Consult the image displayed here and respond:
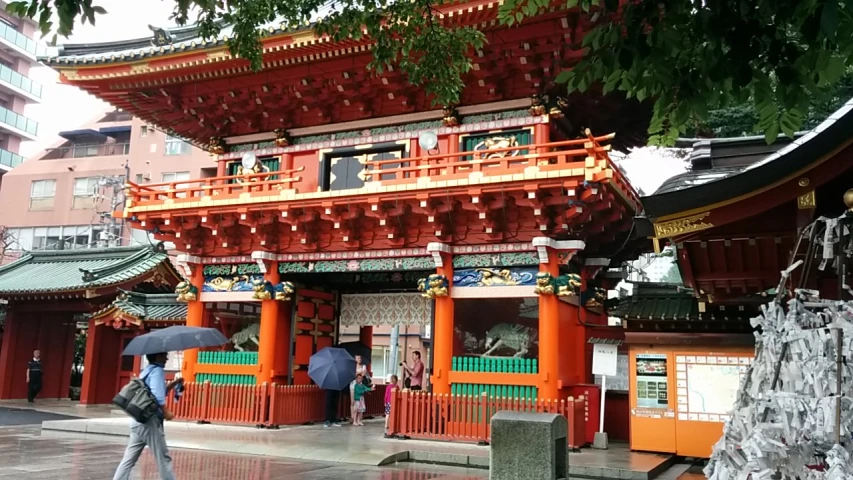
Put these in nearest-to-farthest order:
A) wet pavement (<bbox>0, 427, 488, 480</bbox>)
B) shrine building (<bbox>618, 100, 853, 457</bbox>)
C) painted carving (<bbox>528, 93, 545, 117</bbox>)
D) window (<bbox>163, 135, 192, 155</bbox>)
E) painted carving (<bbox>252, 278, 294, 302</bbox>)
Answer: shrine building (<bbox>618, 100, 853, 457</bbox>) → wet pavement (<bbox>0, 427, 488, 480</bbox>) → painted carving (<bbox>528, 93, 545, 117</bbox>) → painted carving (<bbox>252, 278, 294, 302</bbox>) → window (<bbox>163, 135, 192, 155</bbox>)

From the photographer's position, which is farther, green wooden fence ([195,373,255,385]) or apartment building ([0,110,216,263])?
apartment building ([0,110,216,263])

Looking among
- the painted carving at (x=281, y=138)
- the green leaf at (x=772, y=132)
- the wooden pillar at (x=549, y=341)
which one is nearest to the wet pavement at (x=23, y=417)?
the painted carving at (x=281, y=138)

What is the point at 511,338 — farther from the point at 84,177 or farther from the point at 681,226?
the point at 84,177

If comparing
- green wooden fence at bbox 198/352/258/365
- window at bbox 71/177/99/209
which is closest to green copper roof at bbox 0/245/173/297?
green wooden fence at bbox 198/352/258/365

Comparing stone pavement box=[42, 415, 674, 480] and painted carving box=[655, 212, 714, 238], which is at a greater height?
painted carving box=[655, 212, 714, 238]

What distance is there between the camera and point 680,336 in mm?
11125

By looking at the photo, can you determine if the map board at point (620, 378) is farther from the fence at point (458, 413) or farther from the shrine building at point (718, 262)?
the shrine building at point (718, 262)

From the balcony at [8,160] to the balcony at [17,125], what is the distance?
4.99ft

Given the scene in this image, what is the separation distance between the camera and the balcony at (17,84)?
4462cm

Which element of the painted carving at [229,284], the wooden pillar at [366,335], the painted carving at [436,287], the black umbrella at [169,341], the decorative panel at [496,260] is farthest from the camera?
the wooden pillar at [366,335]

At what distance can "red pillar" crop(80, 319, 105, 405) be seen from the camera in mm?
20359

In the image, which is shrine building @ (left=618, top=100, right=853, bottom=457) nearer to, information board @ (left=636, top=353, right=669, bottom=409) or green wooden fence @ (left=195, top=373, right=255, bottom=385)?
information board @ (left=636, top=353, right=669, bottom=409)

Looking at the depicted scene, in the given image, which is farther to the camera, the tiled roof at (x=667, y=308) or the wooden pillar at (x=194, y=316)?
the wooden pillar at (x=194, y=316)

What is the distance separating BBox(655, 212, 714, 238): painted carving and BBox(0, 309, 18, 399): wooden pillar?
22.3m
